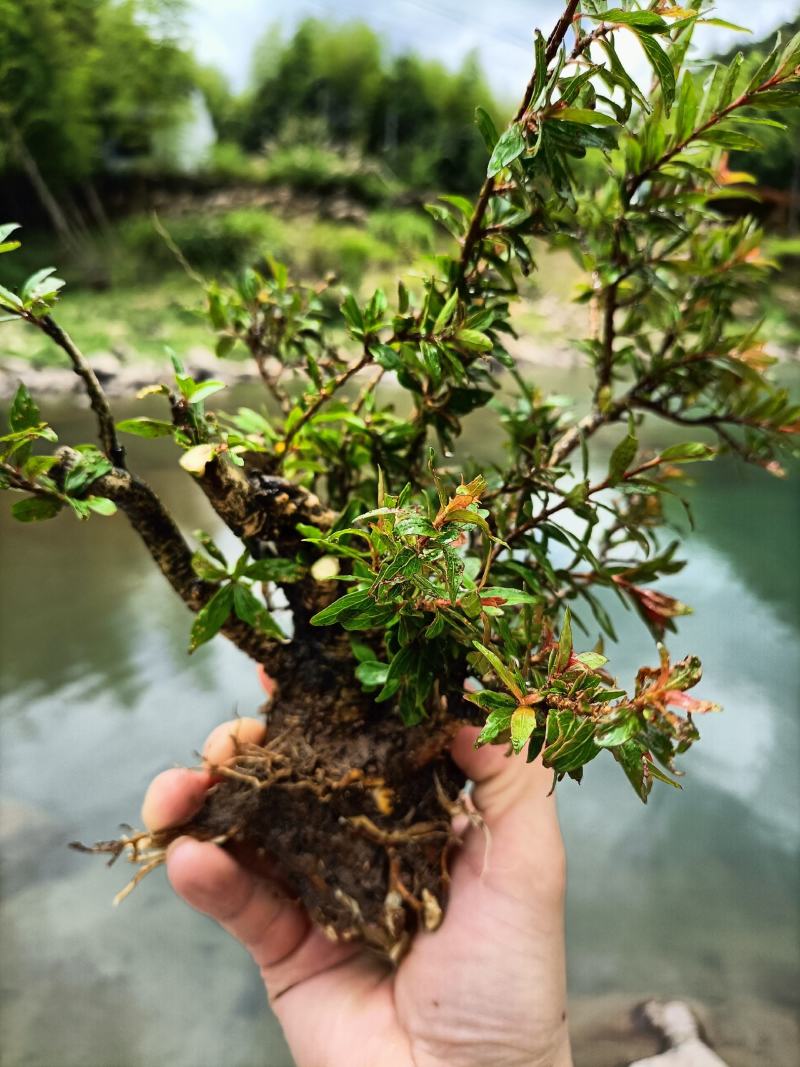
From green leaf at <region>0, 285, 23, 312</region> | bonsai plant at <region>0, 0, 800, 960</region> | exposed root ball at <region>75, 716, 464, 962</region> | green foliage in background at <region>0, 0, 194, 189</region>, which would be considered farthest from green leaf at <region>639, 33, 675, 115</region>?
green foliage in background at <region>0, 0, 194, 189</region>

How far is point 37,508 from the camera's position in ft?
1.60

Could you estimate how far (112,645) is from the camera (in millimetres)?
1632

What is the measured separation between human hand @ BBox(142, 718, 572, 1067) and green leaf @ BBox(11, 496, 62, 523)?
1.24ft

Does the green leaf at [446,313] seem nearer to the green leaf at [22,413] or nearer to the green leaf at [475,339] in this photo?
the green leaf at [475,339]

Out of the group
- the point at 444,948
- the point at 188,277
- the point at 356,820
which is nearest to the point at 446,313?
the point at 356,820

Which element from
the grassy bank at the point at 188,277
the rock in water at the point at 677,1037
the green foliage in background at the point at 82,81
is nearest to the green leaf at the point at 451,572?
the rock in water at the point at 677,1037

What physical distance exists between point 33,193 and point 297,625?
291 cm

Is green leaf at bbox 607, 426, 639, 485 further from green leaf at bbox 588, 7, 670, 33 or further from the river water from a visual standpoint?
the river water

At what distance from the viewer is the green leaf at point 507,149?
1.30 ft

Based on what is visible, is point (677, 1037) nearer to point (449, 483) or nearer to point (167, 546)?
point (449, 483)

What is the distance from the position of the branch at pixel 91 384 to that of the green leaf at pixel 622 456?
41cm

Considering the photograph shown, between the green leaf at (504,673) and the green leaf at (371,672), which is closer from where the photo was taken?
the green leaf at (504,673)

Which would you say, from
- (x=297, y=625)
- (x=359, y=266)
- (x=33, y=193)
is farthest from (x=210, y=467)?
(x=359, y=266)

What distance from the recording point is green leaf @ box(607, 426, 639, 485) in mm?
497
